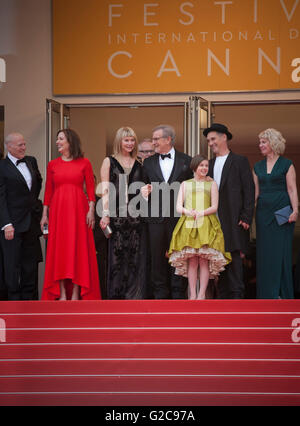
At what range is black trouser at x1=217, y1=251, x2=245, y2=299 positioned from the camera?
5.84m

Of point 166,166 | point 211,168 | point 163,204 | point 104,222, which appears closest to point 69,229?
point 104,222

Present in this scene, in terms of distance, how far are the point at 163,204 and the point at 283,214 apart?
1009mm

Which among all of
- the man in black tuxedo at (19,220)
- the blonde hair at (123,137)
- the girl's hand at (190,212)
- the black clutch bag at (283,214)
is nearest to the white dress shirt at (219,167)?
the girl's hand at (190,212)

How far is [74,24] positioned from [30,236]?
80.7 inches

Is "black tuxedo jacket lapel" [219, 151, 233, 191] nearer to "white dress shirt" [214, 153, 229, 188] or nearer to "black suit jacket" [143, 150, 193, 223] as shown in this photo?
"white dress shirt" [214, 153, 229, 188]

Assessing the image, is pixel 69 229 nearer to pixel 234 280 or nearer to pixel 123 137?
pixel 123 137

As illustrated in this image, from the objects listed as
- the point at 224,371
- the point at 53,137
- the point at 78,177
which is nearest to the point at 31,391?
the point at 224,371

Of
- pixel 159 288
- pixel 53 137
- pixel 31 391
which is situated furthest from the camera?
pixel 53 137

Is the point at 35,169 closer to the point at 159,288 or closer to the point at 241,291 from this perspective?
the point at 159,288

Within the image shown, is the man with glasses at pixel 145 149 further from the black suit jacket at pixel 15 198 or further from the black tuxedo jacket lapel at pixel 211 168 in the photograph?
the black suit jacket at pixel 15 198

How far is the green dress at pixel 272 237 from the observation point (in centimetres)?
588

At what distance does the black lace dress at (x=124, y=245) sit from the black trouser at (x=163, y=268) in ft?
0.28

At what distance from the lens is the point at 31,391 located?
15.6ft

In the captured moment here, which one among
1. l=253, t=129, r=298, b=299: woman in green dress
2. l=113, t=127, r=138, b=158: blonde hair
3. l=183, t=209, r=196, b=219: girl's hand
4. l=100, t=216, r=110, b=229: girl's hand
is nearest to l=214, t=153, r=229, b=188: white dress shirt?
l=253, t=129, r=298, b=299: woman in green dress
